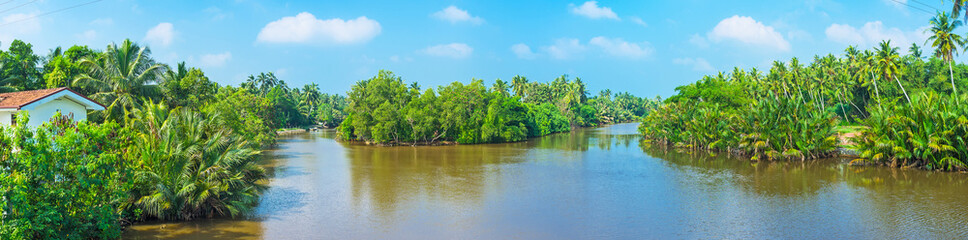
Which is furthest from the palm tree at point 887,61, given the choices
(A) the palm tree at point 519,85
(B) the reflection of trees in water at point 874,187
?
(A) the palm tree at point 519,85

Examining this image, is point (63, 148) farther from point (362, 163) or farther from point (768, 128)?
point (768, 128)

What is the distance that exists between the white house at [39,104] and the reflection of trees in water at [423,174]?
36.6 feet

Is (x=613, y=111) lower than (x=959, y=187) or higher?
higher

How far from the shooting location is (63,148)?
37.3ft

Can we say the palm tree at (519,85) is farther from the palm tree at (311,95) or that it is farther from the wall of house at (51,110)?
the wall of house at (51,110)

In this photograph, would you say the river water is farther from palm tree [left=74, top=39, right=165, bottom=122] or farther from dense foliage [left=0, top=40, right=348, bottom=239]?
palm tree [left=74, top=39, right=165, bottom=122]

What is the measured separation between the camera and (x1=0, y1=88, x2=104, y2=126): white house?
61.0ft

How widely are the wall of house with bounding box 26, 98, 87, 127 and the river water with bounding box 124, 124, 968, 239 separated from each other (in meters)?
6.78

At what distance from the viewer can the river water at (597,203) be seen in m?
16.5

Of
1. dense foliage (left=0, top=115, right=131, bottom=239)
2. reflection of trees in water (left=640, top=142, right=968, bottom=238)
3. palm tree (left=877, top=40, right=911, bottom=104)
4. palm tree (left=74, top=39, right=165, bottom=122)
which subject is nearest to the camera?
dense foliage (left=0, top=115, right=131, bottom=239)

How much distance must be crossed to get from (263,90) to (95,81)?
73.2 metres

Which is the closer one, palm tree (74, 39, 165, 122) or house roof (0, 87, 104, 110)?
house roof (0, 87, 104, 110)

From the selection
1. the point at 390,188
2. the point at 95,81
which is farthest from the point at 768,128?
the point at 95,81

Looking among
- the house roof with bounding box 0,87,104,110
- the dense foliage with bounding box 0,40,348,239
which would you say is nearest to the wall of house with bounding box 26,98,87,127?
the house roof with bounding box 0,87,104,110
